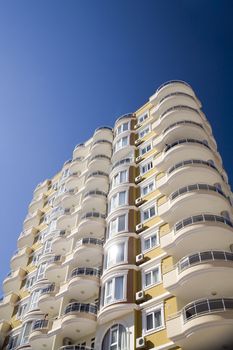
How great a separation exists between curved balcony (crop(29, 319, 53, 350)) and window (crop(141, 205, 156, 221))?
35.8 feet

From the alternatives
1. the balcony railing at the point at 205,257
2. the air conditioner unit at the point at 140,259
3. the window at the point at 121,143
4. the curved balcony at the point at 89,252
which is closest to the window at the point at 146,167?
the window at the point at 121,143

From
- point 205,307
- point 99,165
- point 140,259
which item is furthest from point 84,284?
point 99,165

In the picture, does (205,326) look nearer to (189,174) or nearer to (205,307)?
(205,307)

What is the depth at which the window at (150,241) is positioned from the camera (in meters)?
27.8

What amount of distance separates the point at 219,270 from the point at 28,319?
18.5m

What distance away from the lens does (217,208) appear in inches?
1064

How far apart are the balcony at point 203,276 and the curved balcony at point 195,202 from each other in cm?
500

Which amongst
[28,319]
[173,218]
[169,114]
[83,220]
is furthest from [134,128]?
[28,319]

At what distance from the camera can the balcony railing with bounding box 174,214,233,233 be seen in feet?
80.3

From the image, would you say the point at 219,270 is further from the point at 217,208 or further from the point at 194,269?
the point at 217,208

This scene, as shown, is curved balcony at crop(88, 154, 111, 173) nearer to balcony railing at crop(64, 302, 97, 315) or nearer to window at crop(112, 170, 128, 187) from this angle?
window at crop(112, 170, 128, 187)

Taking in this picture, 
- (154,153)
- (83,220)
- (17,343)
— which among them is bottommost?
(17,343)

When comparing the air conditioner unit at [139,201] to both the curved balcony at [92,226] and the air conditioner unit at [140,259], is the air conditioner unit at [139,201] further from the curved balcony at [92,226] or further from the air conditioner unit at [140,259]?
the air conditioner unit at [140,259]

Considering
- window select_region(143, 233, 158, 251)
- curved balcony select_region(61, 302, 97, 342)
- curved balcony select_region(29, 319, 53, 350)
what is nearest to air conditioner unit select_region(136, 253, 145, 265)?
window select_region(143, 233, 158, 251)
